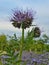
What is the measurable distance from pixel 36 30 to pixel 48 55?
176 centimetres

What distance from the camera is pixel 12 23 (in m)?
3.16

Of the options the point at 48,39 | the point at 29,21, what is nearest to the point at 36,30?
the point at 29,21

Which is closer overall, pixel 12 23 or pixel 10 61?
pixel 10 61

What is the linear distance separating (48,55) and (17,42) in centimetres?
216

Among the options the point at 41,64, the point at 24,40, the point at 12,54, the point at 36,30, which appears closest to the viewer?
the point at 12,54

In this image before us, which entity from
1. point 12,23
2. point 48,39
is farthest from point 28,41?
point 48,39

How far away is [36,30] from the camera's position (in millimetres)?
3262

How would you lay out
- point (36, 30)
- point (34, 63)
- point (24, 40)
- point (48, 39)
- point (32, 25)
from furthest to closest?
point (48, 39)
point (34, 63)
point (36, 30)
point (32, 25)
point (24, 40)

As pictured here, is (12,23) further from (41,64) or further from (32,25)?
(41,64)

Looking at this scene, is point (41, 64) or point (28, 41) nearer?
point (28, 41)

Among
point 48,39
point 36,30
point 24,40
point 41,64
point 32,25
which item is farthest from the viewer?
point 48,39

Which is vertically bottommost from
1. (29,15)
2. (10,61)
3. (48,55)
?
(48,55)

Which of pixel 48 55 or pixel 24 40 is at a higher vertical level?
pixel 24 40

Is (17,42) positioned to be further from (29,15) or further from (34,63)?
(34,63)
